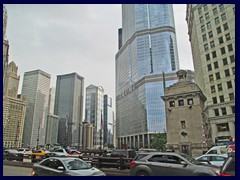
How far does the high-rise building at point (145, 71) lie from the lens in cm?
12300

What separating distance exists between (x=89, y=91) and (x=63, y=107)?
128 ft

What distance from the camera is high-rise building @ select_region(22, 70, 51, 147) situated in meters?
147

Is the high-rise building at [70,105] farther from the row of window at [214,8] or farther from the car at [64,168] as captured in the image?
the car at [64,168]

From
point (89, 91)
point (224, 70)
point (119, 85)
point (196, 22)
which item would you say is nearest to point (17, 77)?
point (89, 91)

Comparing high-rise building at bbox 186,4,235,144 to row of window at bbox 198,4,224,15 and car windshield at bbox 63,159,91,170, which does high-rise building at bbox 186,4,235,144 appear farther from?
car windshield at bbox 63,159,91,170

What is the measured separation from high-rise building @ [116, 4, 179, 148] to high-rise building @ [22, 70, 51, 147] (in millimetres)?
63047

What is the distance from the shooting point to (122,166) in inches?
634

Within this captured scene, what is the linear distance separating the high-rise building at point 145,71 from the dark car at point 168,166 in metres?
106

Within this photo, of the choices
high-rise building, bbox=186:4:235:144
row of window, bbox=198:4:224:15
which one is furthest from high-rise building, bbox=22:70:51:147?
high-rise building, bbox=186:4:235:144

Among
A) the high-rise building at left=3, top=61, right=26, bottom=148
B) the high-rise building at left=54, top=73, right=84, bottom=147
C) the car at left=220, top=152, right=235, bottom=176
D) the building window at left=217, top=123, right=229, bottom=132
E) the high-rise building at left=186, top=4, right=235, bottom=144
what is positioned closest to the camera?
the car at left=220, top=152, right=235, bottom=176

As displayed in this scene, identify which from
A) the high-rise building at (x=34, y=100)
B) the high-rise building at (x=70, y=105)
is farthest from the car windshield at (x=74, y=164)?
the high-rise building at (x=70, y=105)

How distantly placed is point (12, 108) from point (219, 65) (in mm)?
106163

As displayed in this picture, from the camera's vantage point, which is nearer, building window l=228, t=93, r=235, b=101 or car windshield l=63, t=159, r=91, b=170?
car windshield l=63, t=159, r=91, b=170

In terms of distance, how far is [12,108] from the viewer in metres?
112
